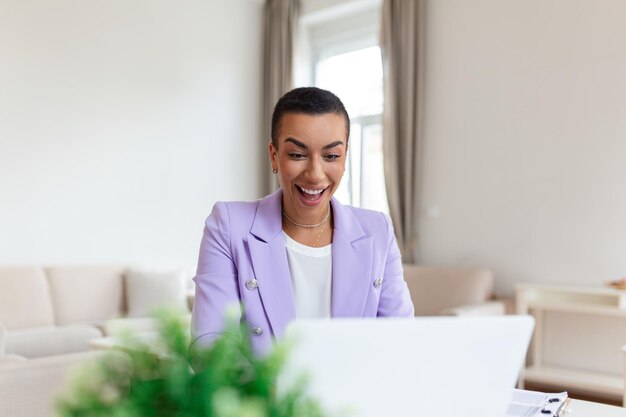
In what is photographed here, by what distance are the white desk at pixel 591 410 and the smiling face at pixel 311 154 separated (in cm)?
63

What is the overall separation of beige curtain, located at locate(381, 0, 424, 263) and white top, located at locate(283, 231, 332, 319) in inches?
153

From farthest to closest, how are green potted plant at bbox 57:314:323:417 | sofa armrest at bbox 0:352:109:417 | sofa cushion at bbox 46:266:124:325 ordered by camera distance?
1. sofa cushion at bbox 46:266:124:325
2. sofa armrest at bbox 0:352:109:417
3. green potted plant at bbox 57:314:323:417

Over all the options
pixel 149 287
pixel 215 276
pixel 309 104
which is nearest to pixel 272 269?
pixel 215 276

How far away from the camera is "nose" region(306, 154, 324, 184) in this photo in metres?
1.23

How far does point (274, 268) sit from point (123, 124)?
4408 millimetres

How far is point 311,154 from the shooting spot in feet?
4.05

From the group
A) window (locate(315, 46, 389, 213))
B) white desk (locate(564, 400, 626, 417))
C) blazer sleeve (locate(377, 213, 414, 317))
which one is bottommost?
white desk (locate(564, 400, 626, 417))

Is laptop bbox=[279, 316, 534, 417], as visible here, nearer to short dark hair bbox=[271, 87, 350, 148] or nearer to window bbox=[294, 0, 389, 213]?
short dark hair bbox=[271, 87, 350, 148]

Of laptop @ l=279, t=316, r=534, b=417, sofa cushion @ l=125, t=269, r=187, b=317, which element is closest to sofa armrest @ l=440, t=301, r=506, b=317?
sofa cushion @ l=125, t=269, r=187, b=317

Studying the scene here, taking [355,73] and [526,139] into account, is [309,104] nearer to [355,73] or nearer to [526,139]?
[526,139]

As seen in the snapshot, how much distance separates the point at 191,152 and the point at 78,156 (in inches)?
43.9

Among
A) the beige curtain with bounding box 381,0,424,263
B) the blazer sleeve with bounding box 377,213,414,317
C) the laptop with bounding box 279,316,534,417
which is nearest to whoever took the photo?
the laptop with bounding box 279,316,534,417

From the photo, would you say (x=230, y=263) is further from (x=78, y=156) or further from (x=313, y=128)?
(x=78, y=156)

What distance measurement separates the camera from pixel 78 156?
5.05 m
